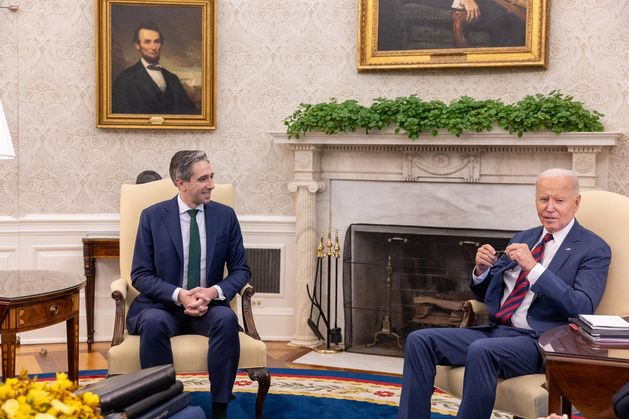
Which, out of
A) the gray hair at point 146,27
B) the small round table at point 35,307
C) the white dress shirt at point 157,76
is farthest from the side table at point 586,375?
the gray hair at point 146,27

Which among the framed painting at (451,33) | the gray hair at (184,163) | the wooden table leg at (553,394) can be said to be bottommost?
the wooden table leg at (553,394)

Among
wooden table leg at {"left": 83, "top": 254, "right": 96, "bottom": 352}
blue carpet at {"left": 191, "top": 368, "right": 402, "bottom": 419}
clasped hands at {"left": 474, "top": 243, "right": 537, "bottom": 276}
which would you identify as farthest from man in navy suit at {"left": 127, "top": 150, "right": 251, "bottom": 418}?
wooden table leg at {"left": 83, "top": 254, "right": 96, "bottom": 352}

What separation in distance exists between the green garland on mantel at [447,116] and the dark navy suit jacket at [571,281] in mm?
1781

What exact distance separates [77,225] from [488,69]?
3314 mm

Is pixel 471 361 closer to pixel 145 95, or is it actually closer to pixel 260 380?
pixel 260 380

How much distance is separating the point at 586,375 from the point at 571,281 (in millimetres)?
864

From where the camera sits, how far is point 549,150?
545 centimetres

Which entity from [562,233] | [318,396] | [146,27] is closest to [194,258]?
[318,396]

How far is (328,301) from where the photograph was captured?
6.03 metres

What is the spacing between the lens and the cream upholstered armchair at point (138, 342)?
12.7 ft

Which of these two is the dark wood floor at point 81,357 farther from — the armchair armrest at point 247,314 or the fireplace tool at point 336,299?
the armchair armrest at point 247,314

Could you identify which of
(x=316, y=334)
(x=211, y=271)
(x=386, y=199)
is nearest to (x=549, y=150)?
(x=386, y=199)

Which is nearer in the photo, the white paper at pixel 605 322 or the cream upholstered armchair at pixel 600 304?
the white paper at pixel 605 322

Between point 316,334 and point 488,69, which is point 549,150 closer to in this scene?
point 488,69
